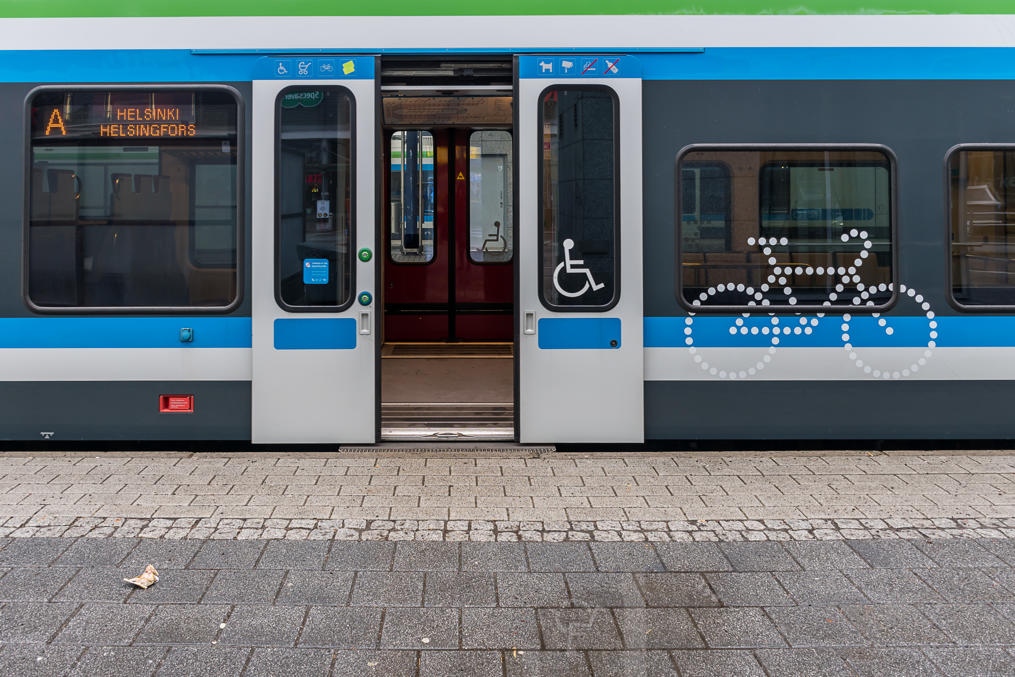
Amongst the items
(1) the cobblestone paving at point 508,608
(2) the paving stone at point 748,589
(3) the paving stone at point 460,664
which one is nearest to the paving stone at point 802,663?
(1) the cobblestone paving at point 508,608

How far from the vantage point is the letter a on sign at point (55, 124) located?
5.86 m

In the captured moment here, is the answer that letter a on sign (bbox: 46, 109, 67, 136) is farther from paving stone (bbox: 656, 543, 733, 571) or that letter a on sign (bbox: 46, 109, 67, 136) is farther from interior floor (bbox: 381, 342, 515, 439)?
paving stone (bbox: 656, 543, 733, 571)

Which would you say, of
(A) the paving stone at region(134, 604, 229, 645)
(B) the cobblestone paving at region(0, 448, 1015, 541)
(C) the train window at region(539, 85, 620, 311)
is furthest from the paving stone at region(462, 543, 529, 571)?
(C) the train window at region(539, 85, 620, 311)

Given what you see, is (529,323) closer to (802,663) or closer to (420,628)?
(420,628)

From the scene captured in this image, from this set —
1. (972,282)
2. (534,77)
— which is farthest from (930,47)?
(534,77)

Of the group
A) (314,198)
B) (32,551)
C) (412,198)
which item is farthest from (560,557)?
(412,198)

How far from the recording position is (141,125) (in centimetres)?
587

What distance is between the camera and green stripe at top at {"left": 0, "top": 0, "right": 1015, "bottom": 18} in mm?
5801

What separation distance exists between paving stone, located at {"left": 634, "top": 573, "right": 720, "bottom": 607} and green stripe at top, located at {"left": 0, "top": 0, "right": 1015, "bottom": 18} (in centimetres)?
370

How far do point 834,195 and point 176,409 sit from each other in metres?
4.58

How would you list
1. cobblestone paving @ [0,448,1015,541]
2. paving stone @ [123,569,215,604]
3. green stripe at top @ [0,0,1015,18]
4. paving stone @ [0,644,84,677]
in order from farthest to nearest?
green stripe at top @ [0,0,1015,18]
cobblestone paving @ [0,448,1015,541]
paving stone @ [123,569,215,604]
paving stone @ [0,644,84,677]

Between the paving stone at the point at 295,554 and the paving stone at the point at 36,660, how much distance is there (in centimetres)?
96

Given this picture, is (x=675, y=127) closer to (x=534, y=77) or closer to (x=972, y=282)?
(x=534, y=77)

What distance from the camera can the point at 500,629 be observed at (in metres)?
3.39
